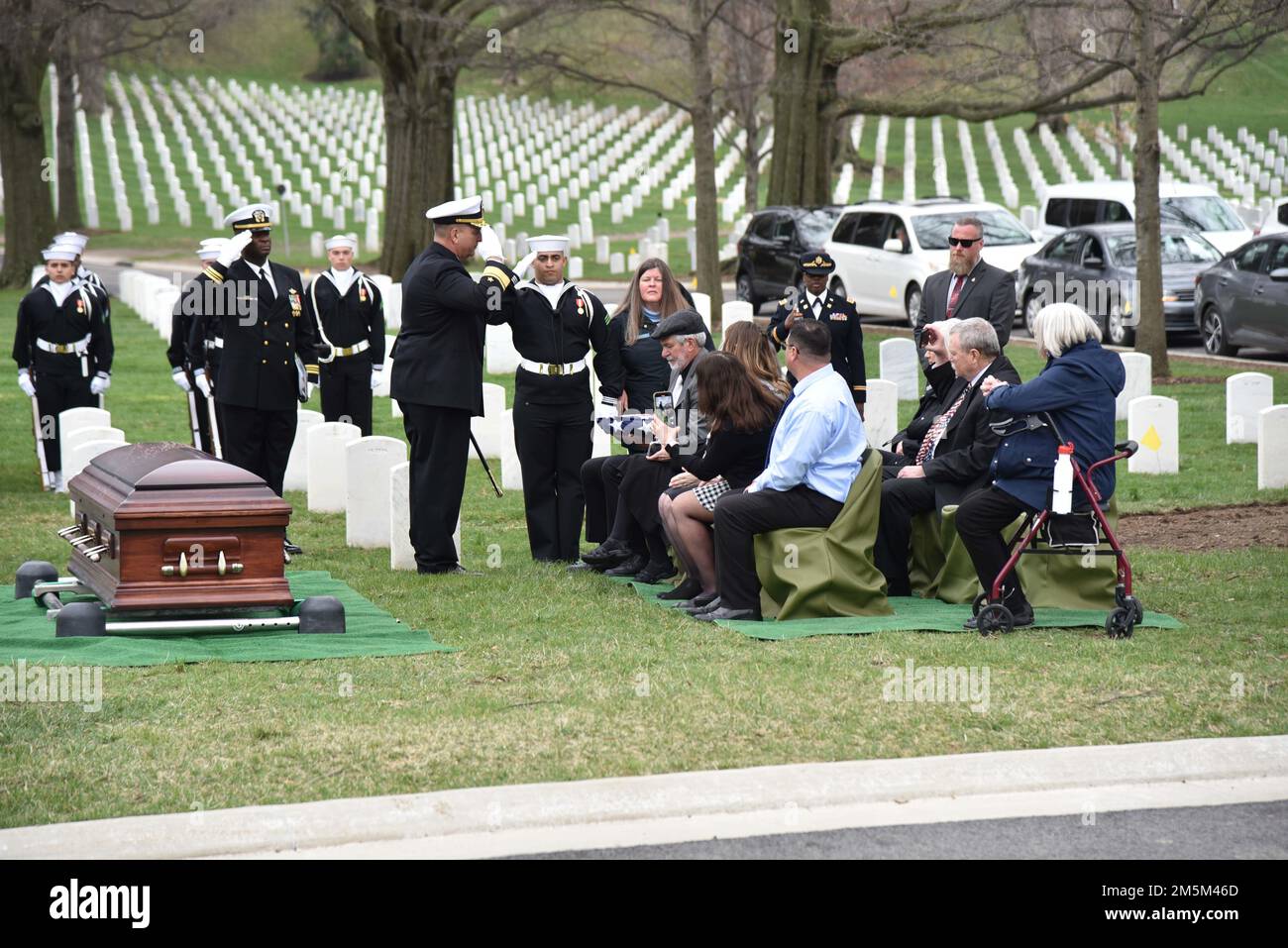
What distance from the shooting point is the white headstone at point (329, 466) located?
13.4 meters

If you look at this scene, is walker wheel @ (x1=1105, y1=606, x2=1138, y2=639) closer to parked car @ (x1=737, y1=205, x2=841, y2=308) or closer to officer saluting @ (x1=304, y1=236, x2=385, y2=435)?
officer saluting @ (x1=304, y1=236, x2=385, y2=435)

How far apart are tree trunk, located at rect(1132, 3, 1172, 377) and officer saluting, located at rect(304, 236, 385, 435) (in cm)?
885

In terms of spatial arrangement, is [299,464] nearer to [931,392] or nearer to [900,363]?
[931,392]

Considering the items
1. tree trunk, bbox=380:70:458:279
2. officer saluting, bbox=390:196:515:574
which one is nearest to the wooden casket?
officer saluting, bbox=390:196:515:574

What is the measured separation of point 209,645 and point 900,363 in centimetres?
1158

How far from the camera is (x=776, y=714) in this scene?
7.18m

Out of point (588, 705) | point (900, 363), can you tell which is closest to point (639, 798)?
point (588, 705)

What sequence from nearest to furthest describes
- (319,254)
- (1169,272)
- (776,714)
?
(776,714) → (1169,272) → (319,254)

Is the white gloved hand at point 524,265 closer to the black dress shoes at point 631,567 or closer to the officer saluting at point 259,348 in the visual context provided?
the officer saluting at point 259,348

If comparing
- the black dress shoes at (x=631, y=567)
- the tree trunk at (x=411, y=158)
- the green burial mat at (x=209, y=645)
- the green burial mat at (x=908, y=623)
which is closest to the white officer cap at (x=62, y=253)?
the green burial mat at (x=209, y=645)

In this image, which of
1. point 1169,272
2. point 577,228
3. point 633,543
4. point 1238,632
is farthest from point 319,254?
point 1238,632

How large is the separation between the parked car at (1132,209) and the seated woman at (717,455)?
16637 millimetres
